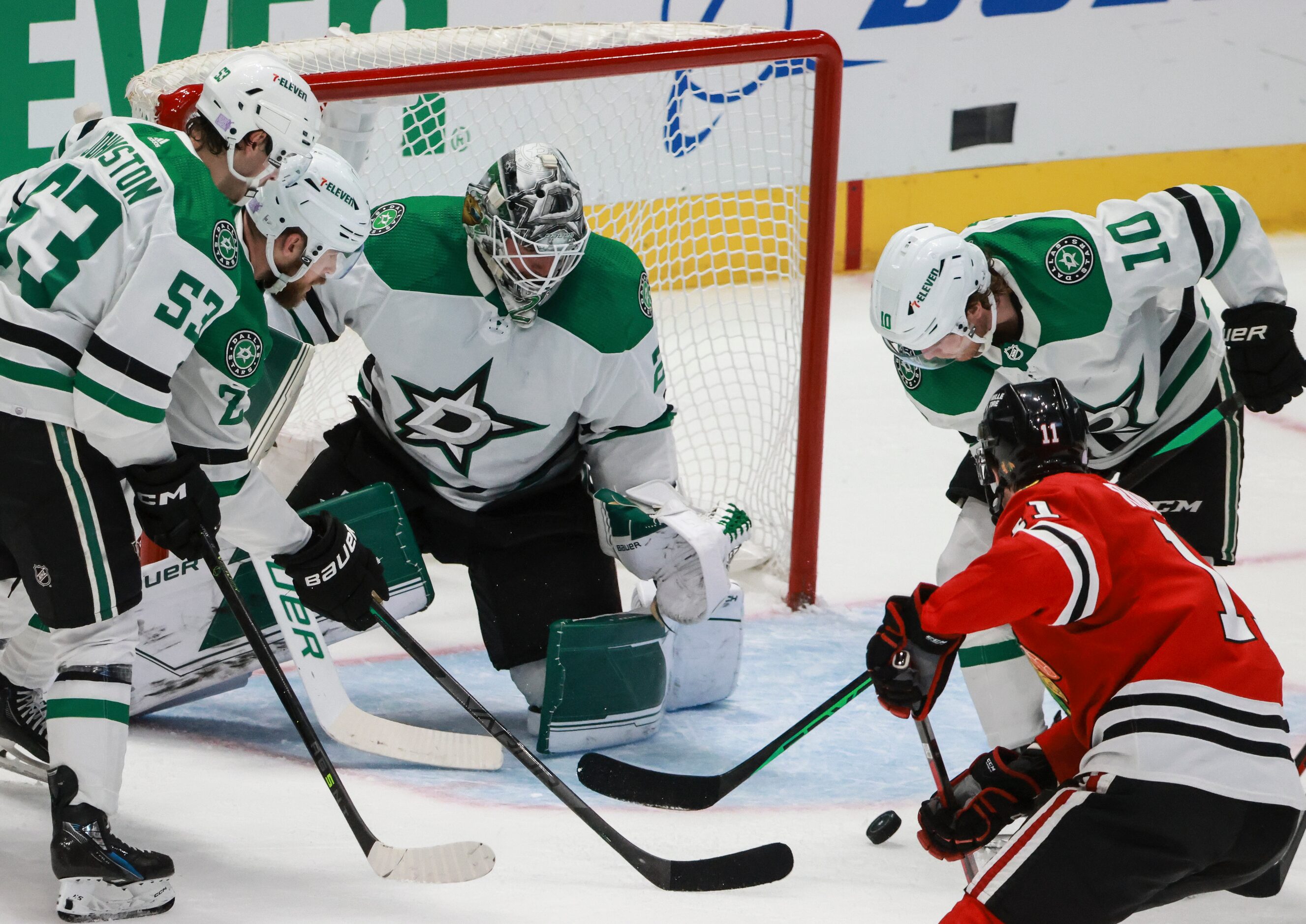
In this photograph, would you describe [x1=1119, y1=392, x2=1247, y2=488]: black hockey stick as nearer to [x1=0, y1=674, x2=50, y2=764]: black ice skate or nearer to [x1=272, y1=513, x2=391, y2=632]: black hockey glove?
[x1=272, y1=513, x2=391, y2=632]: black hockey glove

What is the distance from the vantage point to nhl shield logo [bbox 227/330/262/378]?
2.25 metres

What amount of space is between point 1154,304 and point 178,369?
1689 millimetres

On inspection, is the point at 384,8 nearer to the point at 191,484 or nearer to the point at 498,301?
the point at 498,301

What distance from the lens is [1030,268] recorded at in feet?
8.47

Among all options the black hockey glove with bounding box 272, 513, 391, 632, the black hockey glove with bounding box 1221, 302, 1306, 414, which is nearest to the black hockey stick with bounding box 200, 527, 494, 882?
the black hockey glove with bounding box 272, 513, 391, 632

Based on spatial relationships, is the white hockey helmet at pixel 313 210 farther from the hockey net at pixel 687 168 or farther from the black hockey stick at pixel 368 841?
the hockey net at pixel 687 168

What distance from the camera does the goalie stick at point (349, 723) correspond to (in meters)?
2.82

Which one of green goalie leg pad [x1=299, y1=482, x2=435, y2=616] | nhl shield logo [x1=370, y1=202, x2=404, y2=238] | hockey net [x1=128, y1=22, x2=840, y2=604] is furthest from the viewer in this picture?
hockey net [x1=128, y1=22, x2=840, y2=604]

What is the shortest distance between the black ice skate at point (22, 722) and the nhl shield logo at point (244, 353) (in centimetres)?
74

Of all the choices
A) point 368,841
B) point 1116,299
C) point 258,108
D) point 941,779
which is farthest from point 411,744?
point 1116,299

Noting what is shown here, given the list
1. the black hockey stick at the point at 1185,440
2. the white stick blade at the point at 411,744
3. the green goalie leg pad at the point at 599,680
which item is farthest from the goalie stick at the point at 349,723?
the black hockey stick at the point at 1185,440

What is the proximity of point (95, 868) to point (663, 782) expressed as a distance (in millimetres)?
998

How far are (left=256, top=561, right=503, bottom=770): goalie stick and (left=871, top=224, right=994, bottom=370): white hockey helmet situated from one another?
3.61 ft

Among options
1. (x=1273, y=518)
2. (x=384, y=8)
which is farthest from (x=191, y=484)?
(x=1273, y=518)
